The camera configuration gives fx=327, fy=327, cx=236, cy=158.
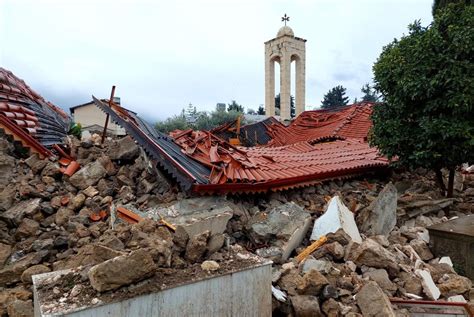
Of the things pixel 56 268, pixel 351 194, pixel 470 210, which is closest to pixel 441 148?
pixel 470 210

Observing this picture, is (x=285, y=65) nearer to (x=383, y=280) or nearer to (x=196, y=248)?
(x=383, y=280)

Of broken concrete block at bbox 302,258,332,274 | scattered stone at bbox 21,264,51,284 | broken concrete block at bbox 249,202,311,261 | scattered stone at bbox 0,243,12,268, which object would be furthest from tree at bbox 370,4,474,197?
scattered stone at bbox 0,243,12,268

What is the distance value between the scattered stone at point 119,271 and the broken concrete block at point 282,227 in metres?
2.06

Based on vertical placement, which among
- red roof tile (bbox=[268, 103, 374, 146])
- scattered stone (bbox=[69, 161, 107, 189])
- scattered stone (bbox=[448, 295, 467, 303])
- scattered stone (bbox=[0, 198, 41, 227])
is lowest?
scattered stone (bbox=[448, 295, 467, 303])

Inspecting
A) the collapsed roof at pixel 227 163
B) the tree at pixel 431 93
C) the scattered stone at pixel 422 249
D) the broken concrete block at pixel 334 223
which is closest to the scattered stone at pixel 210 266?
the collapsed roof at pixel 227 163

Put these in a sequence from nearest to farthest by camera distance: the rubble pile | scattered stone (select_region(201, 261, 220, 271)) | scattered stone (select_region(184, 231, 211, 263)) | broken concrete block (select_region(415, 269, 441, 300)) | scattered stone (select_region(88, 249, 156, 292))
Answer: scattered stone (select_region(88, 249, 156, 292)) → scattered stone (select_region(201, 261, 220, 271)) → scattered stone (select_region(184, 231, 211, 263)) → the rubble pile → broken concrete block (select_region(415, 269, 441, 300))

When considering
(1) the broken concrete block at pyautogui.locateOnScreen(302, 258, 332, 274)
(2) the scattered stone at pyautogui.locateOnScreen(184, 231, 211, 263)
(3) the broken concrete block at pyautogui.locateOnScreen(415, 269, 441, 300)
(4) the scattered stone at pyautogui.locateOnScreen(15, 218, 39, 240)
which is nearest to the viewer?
(2) the scattered stone at pyautogui.locateOnScreen(184, 231, 211, 263)

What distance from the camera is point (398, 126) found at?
6.52 meters

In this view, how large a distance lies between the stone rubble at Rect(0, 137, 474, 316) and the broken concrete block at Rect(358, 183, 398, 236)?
0.05 feet

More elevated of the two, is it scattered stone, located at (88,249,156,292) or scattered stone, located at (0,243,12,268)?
scattered stone, located at (88,249,156,292)

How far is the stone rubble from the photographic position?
3.04 meters

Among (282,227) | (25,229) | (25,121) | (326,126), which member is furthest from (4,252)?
(326,126)

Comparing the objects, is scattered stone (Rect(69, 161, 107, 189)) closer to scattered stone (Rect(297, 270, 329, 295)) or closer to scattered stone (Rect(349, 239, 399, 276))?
scattered stone (Rect(297, 270, 329, 295))

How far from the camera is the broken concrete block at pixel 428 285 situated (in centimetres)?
368
